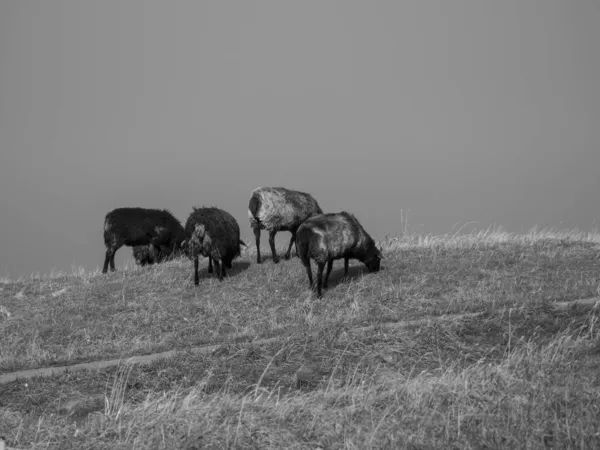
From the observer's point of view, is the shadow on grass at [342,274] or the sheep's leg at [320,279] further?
the shadow on grass at [342,274]

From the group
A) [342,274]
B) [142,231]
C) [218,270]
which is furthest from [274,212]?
[142,231]

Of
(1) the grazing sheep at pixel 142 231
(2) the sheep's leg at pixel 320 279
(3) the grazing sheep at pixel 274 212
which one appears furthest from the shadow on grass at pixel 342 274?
(1) the grazing sheep at pixel 142 231

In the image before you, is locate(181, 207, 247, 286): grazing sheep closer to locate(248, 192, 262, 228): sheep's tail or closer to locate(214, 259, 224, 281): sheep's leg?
locate(214, 259, 224, 281): sheep's leg

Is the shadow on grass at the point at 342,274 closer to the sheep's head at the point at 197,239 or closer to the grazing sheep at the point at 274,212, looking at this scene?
the grazing sheep at the point at 274,212

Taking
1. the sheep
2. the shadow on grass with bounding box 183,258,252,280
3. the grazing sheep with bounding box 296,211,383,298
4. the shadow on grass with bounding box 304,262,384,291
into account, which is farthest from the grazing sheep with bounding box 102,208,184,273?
the grazing sheep with bounding box 296,211,383,298

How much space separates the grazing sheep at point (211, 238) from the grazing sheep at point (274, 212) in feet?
3.07

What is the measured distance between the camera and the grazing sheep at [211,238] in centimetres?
1859

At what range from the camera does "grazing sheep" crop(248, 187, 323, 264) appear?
20016mm

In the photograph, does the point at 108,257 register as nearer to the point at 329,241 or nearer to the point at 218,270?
the point at 218,270

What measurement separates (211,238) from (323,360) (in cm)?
813

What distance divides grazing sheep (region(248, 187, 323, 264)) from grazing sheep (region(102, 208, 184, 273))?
3.66 meters

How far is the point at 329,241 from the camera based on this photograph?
16.6 m

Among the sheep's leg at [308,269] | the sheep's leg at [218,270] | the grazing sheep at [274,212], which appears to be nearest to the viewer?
the sheep's leg at [308,269]

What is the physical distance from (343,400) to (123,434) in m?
2.21
